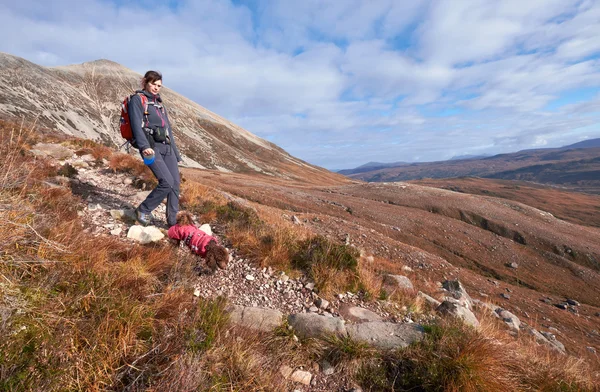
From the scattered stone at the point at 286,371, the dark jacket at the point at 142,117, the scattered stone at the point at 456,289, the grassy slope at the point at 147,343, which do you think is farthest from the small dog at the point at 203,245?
the scattered stone at the point at 456,289

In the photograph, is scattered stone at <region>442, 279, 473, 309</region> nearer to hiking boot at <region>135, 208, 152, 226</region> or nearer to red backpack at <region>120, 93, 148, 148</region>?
hiking boot at <region>135, 208, 152, 226</region>

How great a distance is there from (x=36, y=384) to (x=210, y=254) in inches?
120

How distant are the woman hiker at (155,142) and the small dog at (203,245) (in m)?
0.79

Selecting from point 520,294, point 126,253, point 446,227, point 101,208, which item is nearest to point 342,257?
point 126,253

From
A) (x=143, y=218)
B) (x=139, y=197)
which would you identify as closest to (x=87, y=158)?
(x=139, y=197)

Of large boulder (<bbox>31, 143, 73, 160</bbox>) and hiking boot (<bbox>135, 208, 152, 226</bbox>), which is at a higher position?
large boulder (<bbox>31, 143, 73, 160</bbox>)

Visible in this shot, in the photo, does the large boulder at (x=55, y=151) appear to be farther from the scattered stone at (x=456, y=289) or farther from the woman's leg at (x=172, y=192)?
the scattered stone at (x=456, y=289)

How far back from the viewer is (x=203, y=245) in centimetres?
495

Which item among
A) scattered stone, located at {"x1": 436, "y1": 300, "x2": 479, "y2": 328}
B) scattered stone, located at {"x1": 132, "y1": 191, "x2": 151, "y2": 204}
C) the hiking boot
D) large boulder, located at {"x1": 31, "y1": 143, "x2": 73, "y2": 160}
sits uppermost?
large boulder, located at {"x1": 31, "y1": 143, "x2": 73, "y2": 160}

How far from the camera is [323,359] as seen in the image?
10.5 feet

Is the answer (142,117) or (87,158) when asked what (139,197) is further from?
(87,158)

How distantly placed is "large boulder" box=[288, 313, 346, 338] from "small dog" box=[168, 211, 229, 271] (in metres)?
1.68

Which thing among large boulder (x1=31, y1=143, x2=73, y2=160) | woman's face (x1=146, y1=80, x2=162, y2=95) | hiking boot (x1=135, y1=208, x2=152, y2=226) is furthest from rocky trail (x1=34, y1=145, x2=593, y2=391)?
large boulder (x1=31, y1=143, x2=73, y2=160)

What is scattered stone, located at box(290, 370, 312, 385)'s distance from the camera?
2.91 m
